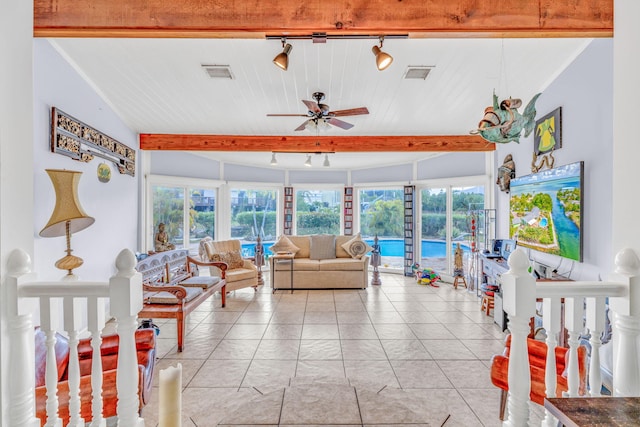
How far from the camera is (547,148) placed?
11.2 ft

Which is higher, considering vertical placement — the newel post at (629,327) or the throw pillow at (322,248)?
the newel post at (629,327)

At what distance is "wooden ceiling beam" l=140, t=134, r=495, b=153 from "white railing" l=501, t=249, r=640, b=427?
4.15m

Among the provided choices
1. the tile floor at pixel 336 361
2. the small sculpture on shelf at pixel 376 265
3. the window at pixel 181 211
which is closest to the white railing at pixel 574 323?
the tile floor at pixel 336 361

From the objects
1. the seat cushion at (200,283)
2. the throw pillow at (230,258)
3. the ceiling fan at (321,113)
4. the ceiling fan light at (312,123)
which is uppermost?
the ceiling fan at (321,113)

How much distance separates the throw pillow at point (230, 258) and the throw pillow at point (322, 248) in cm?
134

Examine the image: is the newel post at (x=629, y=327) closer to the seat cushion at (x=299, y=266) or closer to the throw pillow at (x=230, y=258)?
the seat cushion at (x=299, y=266)

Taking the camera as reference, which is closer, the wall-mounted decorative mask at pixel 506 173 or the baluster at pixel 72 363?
the baluster at pixel 72 363

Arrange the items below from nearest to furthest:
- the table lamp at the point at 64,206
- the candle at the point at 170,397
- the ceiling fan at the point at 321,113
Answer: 1. the candle at the point at 170,397
2. the table lamp at the point at 64,206
3. the ceiling fan at the point at 321,113

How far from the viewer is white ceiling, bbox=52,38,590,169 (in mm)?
2811

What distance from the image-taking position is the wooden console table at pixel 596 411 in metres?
0.84

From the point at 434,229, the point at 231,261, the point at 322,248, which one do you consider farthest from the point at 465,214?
the point at 231,261

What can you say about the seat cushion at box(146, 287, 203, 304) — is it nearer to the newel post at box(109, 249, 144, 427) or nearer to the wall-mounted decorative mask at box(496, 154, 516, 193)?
the newel post at box(109, 249, 144, 427)

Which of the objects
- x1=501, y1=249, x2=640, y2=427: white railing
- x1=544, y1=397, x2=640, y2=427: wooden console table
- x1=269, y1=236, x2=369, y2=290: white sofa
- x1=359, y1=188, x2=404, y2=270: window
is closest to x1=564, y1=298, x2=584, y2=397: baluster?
x1=501, y1=249, x2=640, y2=427: white railing

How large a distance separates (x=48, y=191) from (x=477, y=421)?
3956mm
